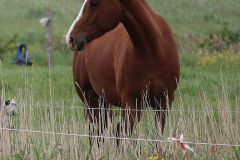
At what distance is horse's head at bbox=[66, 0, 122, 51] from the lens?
4.28 meters

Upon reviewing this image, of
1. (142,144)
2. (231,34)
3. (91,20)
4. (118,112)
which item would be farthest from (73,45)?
(231,34)

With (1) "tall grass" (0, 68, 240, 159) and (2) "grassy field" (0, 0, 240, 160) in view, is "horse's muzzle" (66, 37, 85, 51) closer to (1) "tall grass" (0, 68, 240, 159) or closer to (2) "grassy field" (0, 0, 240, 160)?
(2) "grassy field" (0, 0, 240, 160)

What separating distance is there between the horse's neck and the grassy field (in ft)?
1.91

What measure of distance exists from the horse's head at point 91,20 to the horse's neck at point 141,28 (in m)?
0.15

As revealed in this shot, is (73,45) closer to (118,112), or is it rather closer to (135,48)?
(135,48)

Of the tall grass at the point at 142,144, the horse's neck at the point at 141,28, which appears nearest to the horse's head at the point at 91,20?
the horse's neck at the point at 141,28

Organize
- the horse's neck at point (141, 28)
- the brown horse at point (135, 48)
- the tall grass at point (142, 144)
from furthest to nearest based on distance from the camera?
the horse's neck at point (141, 28) → the brown horse at point (135, 48) → the tall grass at point (142, 144)

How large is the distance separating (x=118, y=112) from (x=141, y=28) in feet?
9.33

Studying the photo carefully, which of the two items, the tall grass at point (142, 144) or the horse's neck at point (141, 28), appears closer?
the tall grass at point (142, 144)

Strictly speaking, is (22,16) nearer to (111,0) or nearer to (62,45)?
(62,45)

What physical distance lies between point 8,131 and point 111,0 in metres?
1.73

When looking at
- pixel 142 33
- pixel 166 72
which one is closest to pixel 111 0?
pixel 142 33

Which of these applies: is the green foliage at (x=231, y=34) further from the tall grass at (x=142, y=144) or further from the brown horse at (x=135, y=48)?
the tall grass at (x=142, y=144)

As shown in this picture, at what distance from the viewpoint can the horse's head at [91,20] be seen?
4277mm
